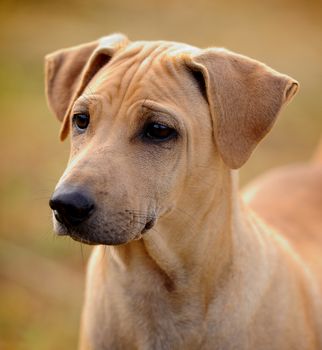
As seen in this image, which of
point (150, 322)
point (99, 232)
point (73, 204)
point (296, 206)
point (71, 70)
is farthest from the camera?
point (296, 206)

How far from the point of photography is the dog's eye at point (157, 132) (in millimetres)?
3553

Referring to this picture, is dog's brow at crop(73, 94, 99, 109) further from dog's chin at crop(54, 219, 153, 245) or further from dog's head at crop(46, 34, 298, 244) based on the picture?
dog's chin at crop(54, 219, 153, 245)

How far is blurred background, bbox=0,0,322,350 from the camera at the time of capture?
20.4 feet

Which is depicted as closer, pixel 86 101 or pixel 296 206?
pixel 86 101

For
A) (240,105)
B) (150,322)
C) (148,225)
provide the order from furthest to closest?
(150,322) < (240,105) < (148,225)

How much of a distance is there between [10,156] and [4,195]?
1187 mm

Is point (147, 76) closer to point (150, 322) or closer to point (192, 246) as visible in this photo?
point (192, 246)

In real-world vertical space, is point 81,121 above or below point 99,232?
above

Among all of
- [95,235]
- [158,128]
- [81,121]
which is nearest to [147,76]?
[158,128]

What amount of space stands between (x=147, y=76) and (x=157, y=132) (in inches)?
12.2

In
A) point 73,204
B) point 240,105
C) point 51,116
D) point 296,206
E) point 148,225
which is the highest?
point 240,105

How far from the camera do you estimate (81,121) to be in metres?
3.73

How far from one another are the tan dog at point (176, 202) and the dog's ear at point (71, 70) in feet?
0.06

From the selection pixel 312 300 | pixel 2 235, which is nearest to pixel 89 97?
pixel 312 300
